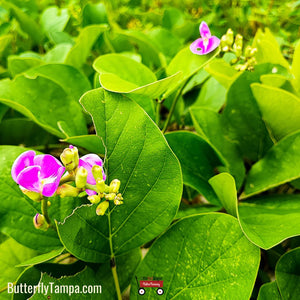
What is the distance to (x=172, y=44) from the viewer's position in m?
1.08

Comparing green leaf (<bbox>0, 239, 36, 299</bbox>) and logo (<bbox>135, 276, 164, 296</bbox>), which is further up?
logo (<bbox>135, 276, 164, 296</bbox>)

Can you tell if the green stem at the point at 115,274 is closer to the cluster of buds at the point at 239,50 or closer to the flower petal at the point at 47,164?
the flower petal at the point at 47,164

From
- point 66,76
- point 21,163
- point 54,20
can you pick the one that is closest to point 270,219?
point 21,163

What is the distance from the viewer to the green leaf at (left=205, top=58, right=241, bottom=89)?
779 millimetres

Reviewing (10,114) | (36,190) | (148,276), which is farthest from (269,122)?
(10,114)

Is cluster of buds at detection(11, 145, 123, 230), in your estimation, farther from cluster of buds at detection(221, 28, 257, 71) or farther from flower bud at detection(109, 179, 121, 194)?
cluster of buds at detection(221, 28, 257, 71)

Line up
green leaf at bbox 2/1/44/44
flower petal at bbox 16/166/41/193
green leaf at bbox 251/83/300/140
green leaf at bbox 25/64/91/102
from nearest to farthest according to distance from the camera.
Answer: flower petal at bbox 16/166/41/193
green leaf at bbox 251/83/300/140
green leaf at bbox 25/64/91/102
green leaf at bbox 2/1/44/44

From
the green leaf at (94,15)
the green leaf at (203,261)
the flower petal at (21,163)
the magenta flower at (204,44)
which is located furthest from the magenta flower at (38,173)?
the green leaf at (94,15)

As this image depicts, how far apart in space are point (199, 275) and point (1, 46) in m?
0.84

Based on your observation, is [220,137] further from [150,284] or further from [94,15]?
[94,15]

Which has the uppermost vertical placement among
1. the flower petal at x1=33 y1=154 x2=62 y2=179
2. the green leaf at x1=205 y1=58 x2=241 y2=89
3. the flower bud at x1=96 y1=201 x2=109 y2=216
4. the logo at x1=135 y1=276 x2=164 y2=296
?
the flower petal at x1=33 y1=154 x2=62 y2=179

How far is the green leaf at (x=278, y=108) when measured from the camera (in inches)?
26.8

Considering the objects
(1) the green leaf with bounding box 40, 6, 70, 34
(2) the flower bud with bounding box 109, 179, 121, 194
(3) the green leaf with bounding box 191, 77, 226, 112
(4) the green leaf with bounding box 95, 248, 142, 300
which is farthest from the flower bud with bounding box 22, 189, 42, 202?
(1) the green leaf with bounding box 40, 6, 70, 34

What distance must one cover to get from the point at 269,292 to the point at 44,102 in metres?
0.62
